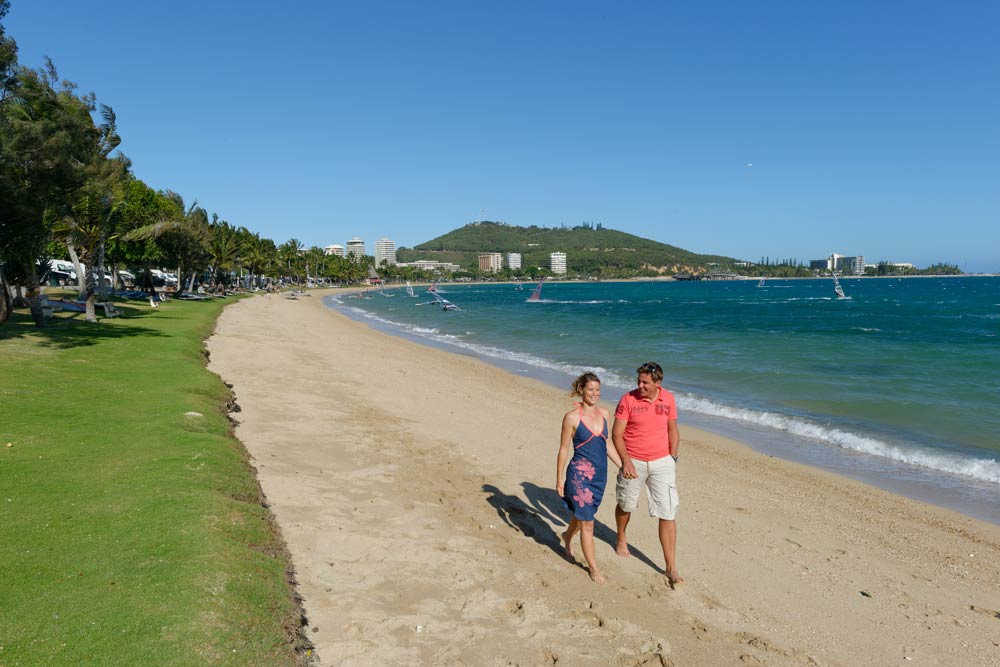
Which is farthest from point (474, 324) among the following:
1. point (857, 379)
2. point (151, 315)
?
point (857, 379)

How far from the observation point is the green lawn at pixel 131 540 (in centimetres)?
353

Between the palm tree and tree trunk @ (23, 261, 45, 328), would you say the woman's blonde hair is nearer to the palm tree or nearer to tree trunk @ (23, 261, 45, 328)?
Result: tree trunk @ (23, 261, 45, 328)

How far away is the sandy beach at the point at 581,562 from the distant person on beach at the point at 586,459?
491 mm

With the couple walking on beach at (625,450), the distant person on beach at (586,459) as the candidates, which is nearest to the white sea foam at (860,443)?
the couple walking on beach at (625,450)

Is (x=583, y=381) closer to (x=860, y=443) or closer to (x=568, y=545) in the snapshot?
(x=568, y=545)

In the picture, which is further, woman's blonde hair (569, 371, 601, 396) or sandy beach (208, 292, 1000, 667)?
woman's blonde hair (569, 371, 601, 396)

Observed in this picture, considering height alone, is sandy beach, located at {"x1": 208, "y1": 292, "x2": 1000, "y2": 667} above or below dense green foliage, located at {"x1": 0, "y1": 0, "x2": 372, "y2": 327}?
below

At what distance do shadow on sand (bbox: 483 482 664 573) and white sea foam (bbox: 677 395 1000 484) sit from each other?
268 inches

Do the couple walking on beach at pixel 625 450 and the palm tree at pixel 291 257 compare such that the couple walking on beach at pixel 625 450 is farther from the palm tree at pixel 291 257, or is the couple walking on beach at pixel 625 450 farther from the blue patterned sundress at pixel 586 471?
the palm tree at pixel 291 257

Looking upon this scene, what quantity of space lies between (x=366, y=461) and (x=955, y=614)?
270 inches

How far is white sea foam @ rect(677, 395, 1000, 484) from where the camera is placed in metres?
10.6

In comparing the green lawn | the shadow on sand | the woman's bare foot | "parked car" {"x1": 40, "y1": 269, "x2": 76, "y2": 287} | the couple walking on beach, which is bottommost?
the shadow on sand

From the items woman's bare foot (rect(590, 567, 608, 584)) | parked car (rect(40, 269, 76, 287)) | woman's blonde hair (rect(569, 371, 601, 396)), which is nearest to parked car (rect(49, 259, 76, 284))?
parked car (rect(40, 269, 76, 287))

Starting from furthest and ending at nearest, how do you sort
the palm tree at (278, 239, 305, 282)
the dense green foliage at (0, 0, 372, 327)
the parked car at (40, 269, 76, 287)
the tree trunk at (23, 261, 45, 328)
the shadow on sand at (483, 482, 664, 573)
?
the palm tree at (278, 239, 305, 282) < the parked car at (40, 269, 76, 287) < the tree trunk at (23, 261, 45, 328) < the dense green foliage at (0, 0, 372, 327) < the shadow on sand at (483, 482, 664, 573)
